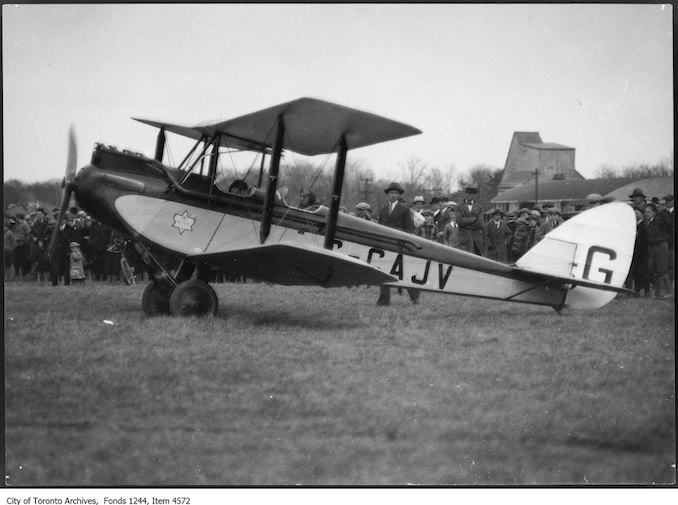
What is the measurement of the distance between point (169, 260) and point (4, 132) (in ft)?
14.9

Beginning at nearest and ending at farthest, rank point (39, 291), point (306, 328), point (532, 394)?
point (532, 394) → point (306, 328) → point (39, 291)

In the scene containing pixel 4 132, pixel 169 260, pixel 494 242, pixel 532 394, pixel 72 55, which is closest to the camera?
pixel 532 394

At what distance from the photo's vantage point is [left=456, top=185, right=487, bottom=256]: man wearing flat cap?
33.1 feet

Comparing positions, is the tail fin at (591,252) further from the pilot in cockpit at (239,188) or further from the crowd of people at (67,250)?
the crowd of people at (67,250)

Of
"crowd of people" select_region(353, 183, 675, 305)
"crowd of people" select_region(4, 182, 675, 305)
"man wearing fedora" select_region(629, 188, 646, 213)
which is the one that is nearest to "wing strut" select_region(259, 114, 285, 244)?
"crowd of people" select_region(4, 182, 675, 305)

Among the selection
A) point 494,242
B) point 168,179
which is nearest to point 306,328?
point 168,179

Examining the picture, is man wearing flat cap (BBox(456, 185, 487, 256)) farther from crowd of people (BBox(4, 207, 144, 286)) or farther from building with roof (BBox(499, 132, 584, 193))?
crowd of people (BBox(4, 207, 144, 286))

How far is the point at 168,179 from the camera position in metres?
6.29

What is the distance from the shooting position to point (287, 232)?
21.5 feet

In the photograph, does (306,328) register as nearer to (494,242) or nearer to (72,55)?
(72,55)

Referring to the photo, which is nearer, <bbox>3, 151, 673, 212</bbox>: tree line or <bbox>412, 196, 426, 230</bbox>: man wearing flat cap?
<bbox>3, 151, 673, 212</bbox>: tree line

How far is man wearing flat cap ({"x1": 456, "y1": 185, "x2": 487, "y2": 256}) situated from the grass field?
15.3 feet

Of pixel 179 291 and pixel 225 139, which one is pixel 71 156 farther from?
pixel 179 291

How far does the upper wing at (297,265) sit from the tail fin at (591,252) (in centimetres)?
219
